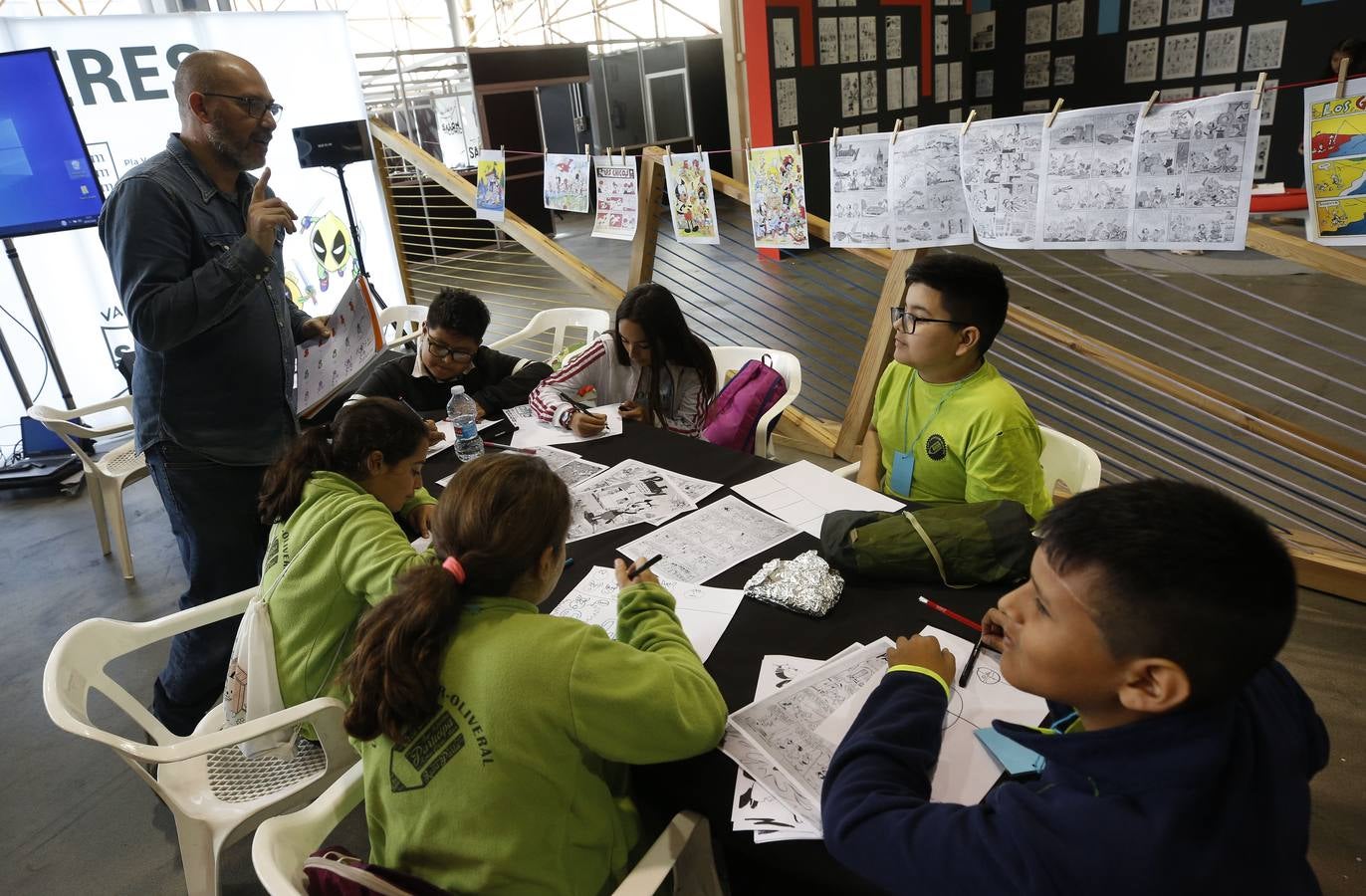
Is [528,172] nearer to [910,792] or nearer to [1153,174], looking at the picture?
[1153,174]

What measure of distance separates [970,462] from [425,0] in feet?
44.2

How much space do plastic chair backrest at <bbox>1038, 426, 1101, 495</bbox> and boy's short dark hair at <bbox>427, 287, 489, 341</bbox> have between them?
185 centimetres

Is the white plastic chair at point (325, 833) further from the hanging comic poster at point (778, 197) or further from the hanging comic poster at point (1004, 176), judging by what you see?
the hanging comic poster at point (778, 197)

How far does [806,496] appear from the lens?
1950 mm

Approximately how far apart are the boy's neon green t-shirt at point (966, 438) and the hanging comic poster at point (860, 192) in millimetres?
1007

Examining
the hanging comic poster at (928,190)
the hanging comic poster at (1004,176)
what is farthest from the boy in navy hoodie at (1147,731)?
the hanging comic poster at (928,190)

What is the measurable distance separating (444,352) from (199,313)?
1.05m

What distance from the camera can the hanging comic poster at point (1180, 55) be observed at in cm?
750

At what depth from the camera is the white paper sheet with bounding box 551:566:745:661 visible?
1.46 meters

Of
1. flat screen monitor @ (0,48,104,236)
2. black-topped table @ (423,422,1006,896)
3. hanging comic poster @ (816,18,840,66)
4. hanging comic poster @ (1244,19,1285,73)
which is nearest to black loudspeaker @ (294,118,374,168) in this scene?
flat screen monitor @ (0,48,104,236)

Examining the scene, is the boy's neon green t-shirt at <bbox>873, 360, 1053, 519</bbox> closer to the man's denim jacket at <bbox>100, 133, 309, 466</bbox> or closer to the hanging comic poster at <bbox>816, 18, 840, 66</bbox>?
the man's denim jacket at <bbox>100, 133, 309, 466</bbox>

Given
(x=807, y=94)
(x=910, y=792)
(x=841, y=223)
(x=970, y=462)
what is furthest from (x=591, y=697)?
(x=807, y=94)

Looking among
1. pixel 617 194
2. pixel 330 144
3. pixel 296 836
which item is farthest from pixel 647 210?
pixel 296 836

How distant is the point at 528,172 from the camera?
32.0 feet
